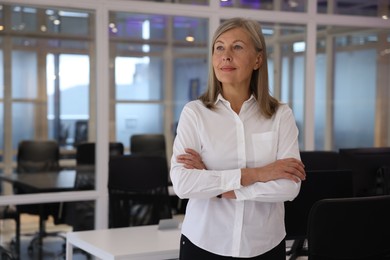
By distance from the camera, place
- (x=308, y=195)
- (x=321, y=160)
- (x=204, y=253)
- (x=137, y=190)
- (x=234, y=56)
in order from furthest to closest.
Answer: (x=137, y=190) → (x=321, y=160) → (x=308, y=195) → (x=234, y=56) → (x=204, y=253)

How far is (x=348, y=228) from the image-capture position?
2.35 metres

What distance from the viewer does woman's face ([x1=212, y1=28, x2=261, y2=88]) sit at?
2.36 metres

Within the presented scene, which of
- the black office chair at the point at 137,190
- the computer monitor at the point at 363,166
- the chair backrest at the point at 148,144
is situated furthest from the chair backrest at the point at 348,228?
the chair backrest at the point at 148,144

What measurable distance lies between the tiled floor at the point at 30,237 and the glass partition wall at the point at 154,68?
0.28 metres

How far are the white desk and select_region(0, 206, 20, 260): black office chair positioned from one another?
4.78 feet

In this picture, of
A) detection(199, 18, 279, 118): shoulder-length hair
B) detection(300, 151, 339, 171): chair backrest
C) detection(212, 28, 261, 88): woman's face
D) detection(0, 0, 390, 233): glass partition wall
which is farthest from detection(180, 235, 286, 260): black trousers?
detection(0, 0, 390, 233): glass partition wall

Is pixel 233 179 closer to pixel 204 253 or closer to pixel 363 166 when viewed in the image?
pixel 204 253

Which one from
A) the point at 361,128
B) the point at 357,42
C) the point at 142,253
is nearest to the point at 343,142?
the point at 361,128

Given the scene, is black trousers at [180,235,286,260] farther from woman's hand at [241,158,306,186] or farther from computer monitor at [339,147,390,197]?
computer monitor at [339,147,390,197]

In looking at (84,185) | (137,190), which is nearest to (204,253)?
(137,190)

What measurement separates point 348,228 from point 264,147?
1.46 ft

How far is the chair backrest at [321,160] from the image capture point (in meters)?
3.84

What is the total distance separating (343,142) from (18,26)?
134 inches

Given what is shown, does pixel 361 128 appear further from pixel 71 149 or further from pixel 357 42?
pixel 71 149
